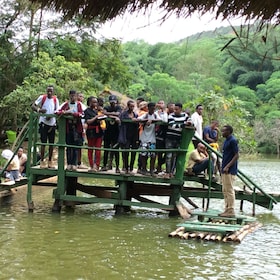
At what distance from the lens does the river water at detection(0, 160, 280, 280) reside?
698 centimetres

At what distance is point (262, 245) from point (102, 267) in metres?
3.04

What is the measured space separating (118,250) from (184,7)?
504 centimetres

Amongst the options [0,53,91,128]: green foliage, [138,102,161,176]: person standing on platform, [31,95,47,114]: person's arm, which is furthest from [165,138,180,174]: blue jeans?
[0,53,91,128]: green foliage

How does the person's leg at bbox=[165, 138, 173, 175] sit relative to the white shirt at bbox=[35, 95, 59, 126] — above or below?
below

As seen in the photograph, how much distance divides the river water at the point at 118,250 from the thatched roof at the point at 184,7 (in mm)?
3720

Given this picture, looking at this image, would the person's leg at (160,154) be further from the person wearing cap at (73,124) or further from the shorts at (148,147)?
the person wearing cap at (73,124)

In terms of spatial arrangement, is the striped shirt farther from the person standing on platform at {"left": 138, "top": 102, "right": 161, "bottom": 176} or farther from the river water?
the river water

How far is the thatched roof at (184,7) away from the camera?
12.6 feet

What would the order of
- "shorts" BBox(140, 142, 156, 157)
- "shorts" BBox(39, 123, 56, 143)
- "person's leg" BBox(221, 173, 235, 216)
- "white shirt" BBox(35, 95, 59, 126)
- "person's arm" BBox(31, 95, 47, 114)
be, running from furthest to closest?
"shorts" BBox(39, 123, 56, 143) → "white shirt" BBox(35, 95, 59, 126) → "person's arm" BBox(31, 95, 47, 114) → "shorts" BBox(140, 142, 156, 157) → "person's leg" BBox(221, 173, 235, 216)

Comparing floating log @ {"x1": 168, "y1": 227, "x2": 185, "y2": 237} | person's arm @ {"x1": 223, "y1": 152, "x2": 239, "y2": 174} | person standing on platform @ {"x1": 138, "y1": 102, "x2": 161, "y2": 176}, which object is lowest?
floating log @ {"x1": 168, "y1": 227, "x2": 185, "y2": 237}

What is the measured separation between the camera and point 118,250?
26.8 feet

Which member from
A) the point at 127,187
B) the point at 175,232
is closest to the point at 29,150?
the point at 127,187

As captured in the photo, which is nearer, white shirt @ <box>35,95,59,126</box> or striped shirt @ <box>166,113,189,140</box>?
striped shirt @ <box>166,113,189,140</box>

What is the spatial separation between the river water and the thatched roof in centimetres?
372
